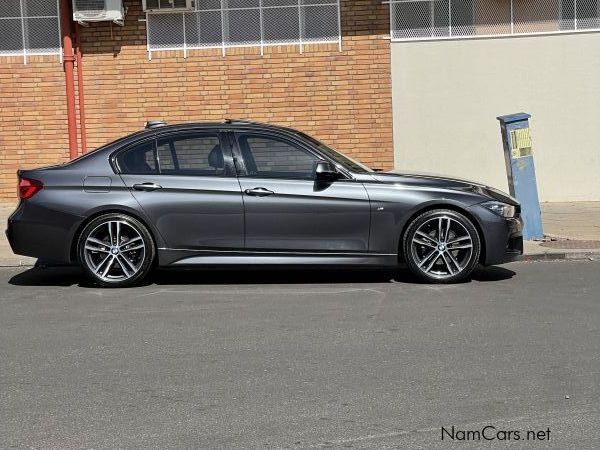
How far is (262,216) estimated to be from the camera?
386 inches

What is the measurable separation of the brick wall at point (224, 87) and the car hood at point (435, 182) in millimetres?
6014

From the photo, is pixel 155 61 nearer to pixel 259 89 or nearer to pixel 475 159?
pixel 259 89

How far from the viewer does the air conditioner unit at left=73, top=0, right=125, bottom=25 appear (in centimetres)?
1529

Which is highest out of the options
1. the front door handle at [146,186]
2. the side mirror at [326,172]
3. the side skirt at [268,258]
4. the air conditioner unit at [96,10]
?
the air conditioner unit at [96,10]

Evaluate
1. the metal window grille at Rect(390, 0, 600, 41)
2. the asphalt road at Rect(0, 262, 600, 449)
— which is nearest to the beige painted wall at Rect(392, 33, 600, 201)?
the metal window grille at Rect(390, 0, 600, 41)

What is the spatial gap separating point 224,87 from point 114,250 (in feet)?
21.3

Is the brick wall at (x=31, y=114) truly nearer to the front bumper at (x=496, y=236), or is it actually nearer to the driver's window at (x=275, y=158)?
the driver's window at (x=275, y=158)

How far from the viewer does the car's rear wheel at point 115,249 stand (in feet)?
32.3

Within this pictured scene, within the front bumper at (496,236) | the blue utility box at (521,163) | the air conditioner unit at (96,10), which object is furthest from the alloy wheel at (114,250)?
the air conditioner unit at (96,10)

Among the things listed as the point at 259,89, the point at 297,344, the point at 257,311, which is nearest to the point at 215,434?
the point at 297,344

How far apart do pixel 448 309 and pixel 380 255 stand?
1.30 metres

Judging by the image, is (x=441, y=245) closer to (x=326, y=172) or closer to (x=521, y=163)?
(x=326, y=172)

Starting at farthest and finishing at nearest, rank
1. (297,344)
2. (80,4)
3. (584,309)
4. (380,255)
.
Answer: (80,4) → (380,255) → (584,309) → (297,344)

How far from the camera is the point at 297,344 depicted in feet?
24.3
